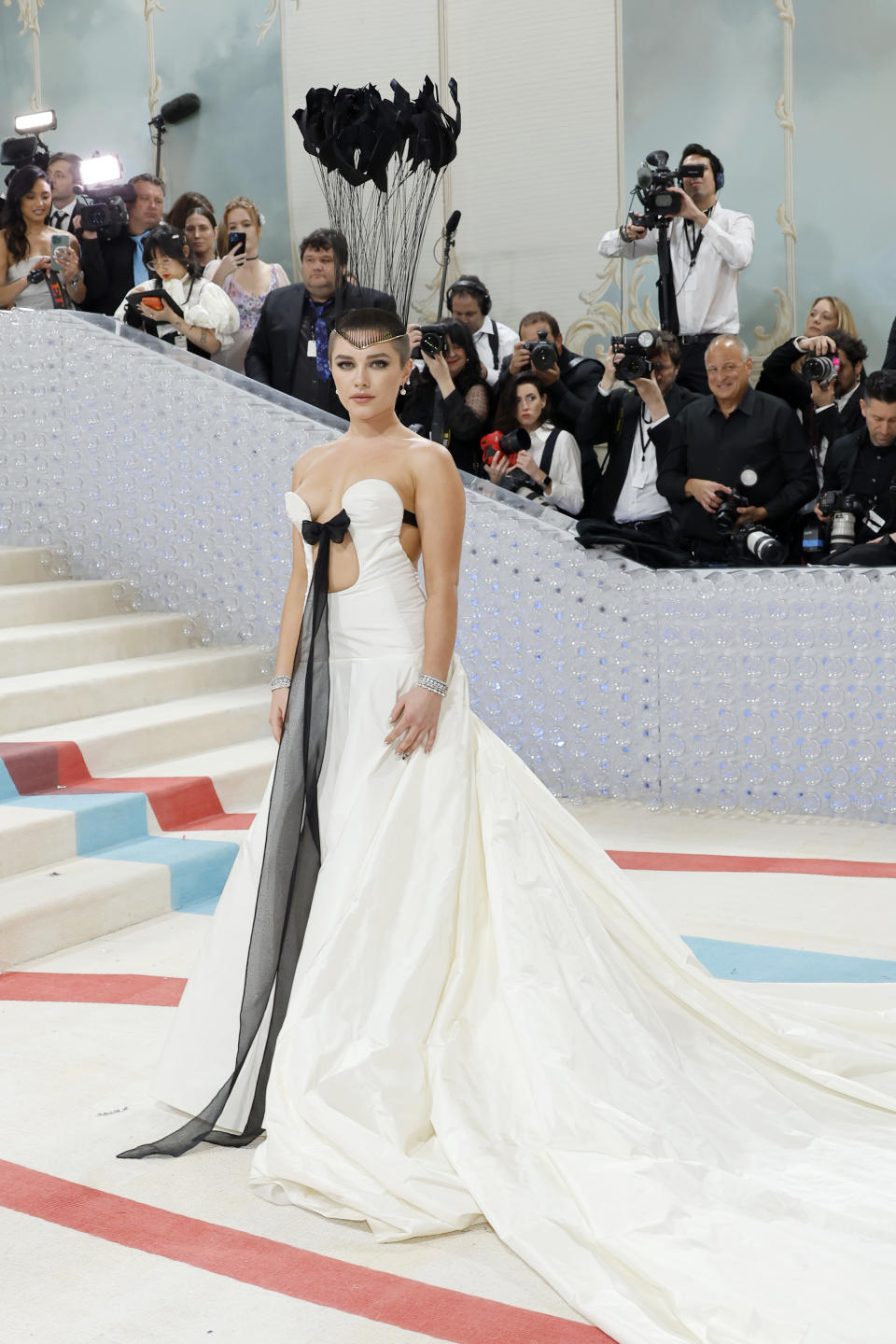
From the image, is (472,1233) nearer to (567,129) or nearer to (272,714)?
(272,714)

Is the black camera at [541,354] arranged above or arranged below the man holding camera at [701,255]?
below

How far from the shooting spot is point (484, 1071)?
7.32 feet

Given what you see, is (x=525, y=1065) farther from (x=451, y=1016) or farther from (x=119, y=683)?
(x=119, y=683)

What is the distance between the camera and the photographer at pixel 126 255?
249 inches

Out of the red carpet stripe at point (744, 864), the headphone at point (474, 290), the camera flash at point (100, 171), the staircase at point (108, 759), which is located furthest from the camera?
the camera flash at point (100, 171)

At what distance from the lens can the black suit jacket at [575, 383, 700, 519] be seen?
528 cm

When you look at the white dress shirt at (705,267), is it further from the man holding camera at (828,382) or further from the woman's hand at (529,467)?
the woman's hand at (529,467)

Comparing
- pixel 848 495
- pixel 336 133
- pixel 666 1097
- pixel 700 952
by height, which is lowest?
pixel 700 952

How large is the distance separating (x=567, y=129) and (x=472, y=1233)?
20.6 ft

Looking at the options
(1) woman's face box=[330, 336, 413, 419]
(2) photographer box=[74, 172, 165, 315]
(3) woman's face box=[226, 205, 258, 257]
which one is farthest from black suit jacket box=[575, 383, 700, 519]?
(1) woman's face box=[330, 336, 413, 419]

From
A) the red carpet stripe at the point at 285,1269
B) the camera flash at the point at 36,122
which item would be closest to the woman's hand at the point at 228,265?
the camera flash at the point at 36,122

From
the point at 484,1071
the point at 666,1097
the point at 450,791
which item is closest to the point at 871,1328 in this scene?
the point at 666,1097

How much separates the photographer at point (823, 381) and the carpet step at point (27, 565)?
282cm

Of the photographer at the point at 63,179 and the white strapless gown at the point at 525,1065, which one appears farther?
the photographer at the point at 63,179
